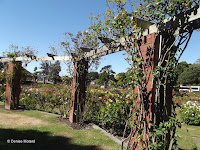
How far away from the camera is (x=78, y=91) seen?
16.4 feet

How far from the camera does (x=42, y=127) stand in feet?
14.4

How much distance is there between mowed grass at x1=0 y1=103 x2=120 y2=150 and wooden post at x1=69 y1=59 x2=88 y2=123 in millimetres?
476

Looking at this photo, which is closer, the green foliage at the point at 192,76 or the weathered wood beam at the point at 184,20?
the weathered wood beam at the point at 184,20

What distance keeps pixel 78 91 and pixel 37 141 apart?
2.00 meters

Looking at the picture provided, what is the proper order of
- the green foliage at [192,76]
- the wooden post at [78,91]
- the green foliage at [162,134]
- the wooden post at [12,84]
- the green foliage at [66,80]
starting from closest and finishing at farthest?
the green foliage at [162,134], the wooden post at [78,91], the green foliage at [66,80], the wooden post at [12,84], the green foliage at [192,76]

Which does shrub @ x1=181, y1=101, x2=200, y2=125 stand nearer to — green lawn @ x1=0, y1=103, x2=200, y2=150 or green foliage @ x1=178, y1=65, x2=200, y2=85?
green lawn @ x1=0, y1=103, x2=200, y2=150

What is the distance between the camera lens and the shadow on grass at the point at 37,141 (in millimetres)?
3078

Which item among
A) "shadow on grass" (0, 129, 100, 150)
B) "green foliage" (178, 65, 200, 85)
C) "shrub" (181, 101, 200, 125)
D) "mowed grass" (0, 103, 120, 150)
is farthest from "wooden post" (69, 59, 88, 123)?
"green foliage" (178, 65, 200, 85)

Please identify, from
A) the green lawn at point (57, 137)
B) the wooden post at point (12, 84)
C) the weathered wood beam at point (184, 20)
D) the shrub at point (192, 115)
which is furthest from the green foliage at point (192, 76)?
the weathered wood beam at point (184, 20)

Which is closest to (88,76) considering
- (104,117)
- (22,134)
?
(104,117)

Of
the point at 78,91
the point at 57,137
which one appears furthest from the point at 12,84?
the point at 57,137

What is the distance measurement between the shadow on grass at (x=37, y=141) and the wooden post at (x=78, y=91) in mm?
1165

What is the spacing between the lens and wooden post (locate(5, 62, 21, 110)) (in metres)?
6.71

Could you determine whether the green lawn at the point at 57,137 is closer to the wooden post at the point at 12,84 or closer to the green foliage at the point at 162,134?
the green foliage at the point at 162,134
